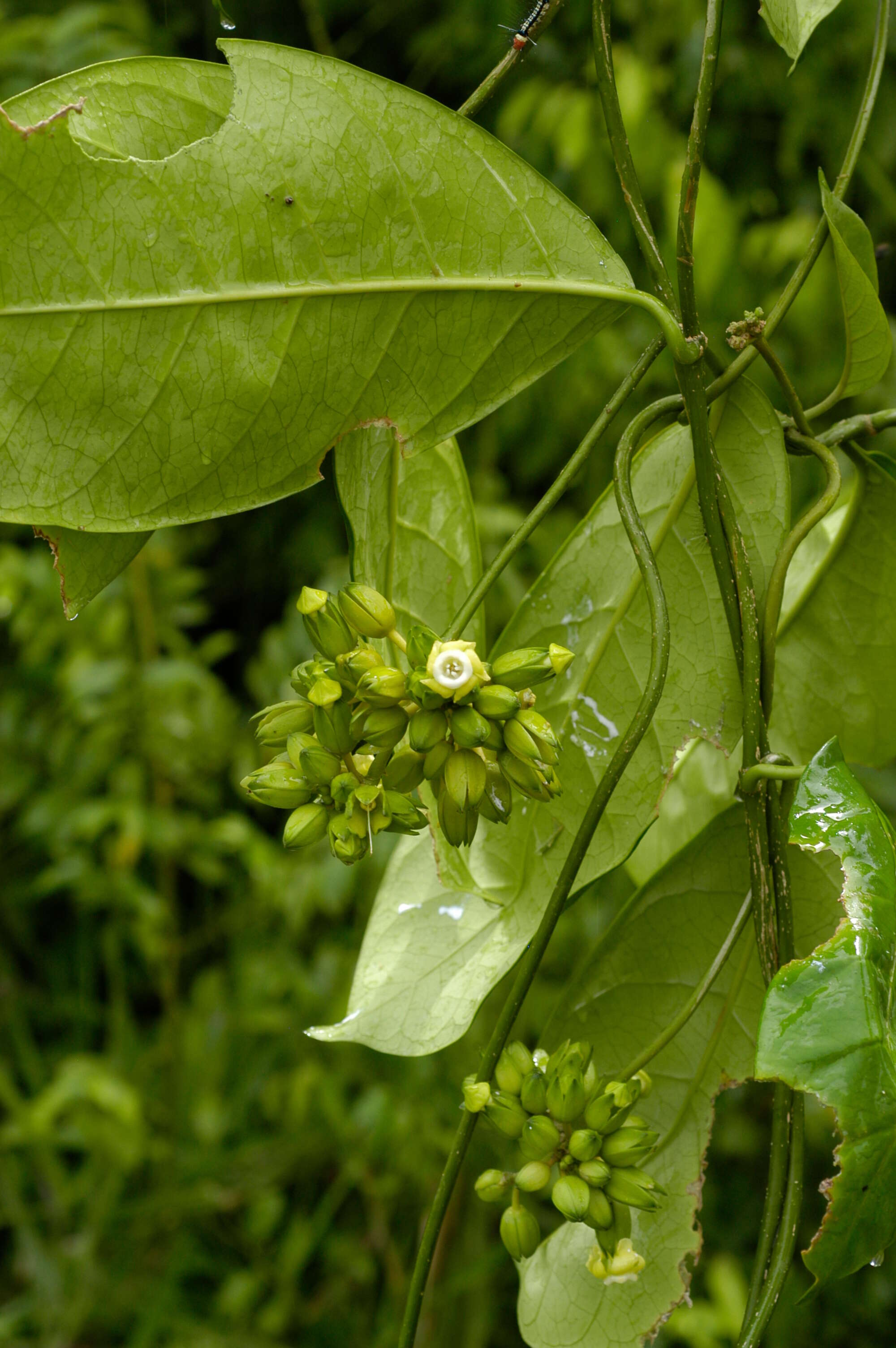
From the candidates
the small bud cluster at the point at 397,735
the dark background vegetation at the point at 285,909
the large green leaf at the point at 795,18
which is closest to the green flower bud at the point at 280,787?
the small bud cluster at the point at 397,735

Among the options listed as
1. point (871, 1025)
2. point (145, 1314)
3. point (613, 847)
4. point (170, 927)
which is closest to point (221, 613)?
point (170, 927)

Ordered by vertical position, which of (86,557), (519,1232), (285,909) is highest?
(86,557)

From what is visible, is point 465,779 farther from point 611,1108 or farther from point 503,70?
point 503,70

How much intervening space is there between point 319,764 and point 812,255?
0.98ft

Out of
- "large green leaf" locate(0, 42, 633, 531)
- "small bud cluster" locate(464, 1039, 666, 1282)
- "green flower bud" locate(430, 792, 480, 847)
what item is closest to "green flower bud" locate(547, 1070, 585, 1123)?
"small bud cluster" locate(464, 1039, 666, 1282)

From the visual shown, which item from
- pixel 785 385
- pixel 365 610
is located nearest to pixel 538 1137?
pixel 365 610

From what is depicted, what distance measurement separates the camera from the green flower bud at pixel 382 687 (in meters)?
0.43

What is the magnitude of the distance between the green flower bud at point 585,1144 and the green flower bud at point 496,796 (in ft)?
0.44

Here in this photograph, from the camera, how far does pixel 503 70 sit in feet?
1.51

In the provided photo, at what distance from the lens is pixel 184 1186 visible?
1.63m

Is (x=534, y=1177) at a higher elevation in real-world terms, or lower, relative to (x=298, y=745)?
lower

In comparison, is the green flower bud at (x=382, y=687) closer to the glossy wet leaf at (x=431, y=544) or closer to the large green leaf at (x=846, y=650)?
the glossy wet leaf at (x=431, y=544)

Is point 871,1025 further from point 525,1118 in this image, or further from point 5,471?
point 5,471

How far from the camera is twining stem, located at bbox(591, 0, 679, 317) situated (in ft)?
1.42
